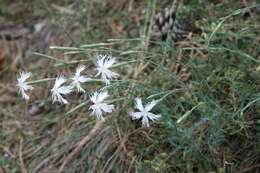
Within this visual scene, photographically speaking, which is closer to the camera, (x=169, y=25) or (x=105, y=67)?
(x=105, y=67)

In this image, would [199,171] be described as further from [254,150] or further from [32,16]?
[32,16]

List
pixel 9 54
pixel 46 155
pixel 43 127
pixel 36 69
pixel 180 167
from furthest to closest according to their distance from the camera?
pixel 9 54
pixel 36 69
pixel 43 127
pixel 46 155
pixel 180 167

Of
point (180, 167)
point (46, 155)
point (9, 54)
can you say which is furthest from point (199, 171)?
point (9, 54)

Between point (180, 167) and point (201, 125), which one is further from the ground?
point (201, 125)

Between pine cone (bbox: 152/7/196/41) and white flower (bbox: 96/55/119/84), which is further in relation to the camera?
pine cone (bbox: 152/7/196/41)

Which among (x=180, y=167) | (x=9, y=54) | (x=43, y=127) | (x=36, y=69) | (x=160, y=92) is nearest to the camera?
(x=160, y=92)

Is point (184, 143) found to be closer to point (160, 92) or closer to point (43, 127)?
point (160, 92)

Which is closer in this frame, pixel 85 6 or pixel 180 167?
pixel 180 167

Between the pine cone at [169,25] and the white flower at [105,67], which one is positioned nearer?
the white flower at [105,67]

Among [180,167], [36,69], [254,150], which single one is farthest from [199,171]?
[36,69]

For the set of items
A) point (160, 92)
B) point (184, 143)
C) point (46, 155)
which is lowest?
point (46, 155)
